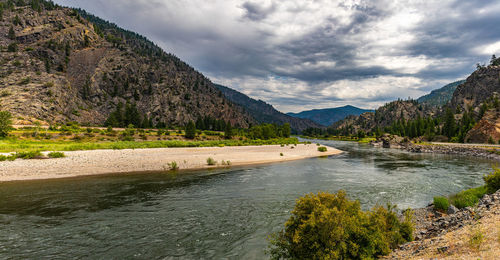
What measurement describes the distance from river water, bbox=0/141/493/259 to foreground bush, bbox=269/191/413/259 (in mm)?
3548

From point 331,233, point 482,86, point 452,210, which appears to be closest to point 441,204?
point 452,210

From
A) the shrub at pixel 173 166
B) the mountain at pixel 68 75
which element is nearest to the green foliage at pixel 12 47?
the mountain at pixel 68 75

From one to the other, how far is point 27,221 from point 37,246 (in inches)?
168

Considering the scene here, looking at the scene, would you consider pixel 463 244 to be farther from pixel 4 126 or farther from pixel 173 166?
pixel 4 126

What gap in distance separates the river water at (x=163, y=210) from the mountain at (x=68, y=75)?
107725 mm

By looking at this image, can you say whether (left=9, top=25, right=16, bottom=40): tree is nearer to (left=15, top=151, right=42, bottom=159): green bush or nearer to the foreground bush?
(left=15, top=151, right=42, bottom=159): green bush

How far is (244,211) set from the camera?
15.4 meters

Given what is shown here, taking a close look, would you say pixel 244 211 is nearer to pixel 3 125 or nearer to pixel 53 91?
pixel 3 125

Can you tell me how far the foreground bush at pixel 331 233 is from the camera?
680cm

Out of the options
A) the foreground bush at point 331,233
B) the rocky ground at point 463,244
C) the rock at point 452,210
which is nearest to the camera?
the rocky ground at point 463,244

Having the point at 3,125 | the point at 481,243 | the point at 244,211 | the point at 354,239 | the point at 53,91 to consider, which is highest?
the point at 53,91

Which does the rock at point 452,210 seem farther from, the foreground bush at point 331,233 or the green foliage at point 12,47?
the green foliage at point 12,47

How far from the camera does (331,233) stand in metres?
6.78

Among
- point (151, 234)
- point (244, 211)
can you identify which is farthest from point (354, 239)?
point (151, 234)
